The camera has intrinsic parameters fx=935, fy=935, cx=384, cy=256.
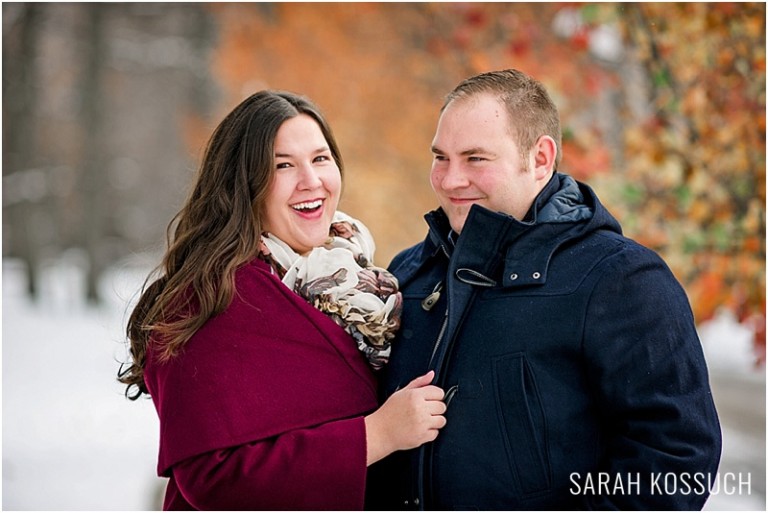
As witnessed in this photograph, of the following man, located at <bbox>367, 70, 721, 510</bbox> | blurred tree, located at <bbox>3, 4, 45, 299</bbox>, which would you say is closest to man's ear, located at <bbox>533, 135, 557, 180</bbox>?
man, located at <bbox>367, 70, 721, 510</bbox>

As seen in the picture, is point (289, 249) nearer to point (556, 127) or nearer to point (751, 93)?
point (556, 127)

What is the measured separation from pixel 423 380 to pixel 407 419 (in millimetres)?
136

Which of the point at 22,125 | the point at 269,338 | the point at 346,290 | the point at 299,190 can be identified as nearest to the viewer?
the point at 269,338

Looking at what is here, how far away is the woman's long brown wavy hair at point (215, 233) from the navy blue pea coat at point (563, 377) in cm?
70

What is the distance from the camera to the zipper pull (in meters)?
3.07

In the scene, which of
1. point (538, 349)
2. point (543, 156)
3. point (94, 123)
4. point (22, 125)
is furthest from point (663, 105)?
point (22, 125)

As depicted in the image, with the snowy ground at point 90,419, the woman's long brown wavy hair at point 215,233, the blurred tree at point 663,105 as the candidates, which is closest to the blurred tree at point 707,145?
the blurred tree at point 663,105

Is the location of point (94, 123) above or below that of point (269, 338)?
above

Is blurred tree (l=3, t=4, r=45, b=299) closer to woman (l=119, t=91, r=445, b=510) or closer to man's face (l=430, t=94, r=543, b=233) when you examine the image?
woman (l=119, t=91, r=445, b=510)

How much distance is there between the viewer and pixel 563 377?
2705 mm

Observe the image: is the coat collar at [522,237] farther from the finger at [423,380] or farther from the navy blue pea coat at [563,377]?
the finger at [423,380]

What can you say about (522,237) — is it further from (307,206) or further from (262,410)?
(262,410)

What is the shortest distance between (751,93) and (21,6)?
14394 mm

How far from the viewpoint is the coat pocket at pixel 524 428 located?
269 centimetres
